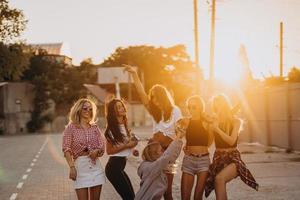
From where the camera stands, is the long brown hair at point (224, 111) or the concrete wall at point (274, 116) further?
the concrete wall at point (274, 116)

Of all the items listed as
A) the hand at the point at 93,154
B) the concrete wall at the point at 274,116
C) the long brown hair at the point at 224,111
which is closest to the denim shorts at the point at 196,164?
the long brown hair at the point at 224,111

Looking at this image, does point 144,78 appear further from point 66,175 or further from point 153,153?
point 153,153

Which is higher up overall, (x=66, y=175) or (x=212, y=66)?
(x=212, y=66)

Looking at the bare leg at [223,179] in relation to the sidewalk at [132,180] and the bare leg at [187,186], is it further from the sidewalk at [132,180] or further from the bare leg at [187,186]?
the sidewalk at [132,180]

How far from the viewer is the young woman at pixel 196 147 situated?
721 cm

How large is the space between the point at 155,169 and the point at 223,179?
89cm

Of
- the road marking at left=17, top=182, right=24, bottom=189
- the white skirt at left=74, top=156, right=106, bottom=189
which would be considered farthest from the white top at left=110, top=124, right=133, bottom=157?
the road marking at left=17, top=182, right=24, bottom=189

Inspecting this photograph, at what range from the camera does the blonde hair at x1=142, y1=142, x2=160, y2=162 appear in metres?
6.58

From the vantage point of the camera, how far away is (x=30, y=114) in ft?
228

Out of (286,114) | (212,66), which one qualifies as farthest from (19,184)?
(212,66)

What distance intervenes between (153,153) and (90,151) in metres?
0.74

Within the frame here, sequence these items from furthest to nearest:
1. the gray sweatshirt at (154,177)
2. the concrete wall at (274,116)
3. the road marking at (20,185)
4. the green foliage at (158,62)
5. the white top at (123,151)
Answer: the green foliage at (158,62) → the concrete wall at (274,116) → the road marking at (20,185) → the white top at (123,151) → the gray sweatshirt at (154,177)

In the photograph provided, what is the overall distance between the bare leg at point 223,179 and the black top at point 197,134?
54cm

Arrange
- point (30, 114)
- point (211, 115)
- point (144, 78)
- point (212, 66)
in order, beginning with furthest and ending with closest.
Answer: point (144, 78) → point (30, 114) → point (212, 66) → point (211, 115)
